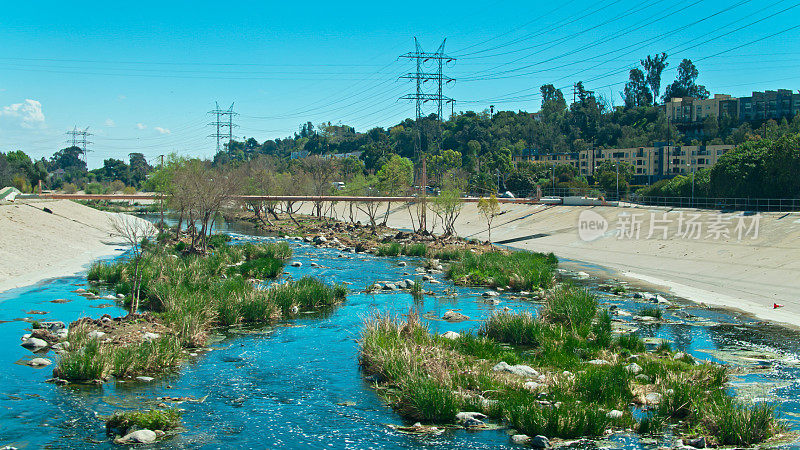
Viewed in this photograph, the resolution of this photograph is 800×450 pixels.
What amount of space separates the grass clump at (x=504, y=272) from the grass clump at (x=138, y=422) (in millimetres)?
25749

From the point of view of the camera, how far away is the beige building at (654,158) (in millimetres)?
131625

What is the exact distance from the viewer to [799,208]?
5981cm

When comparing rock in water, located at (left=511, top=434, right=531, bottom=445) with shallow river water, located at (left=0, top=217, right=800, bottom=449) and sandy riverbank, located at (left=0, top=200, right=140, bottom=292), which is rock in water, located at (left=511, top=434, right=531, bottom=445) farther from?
sandy riverbank, located at (left=0, top=200, right=140, bottom=292)

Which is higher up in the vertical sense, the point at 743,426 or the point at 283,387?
the point at 743,426

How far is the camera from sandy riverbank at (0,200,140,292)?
131 feet

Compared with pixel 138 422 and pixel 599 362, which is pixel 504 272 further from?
pixel 138 422

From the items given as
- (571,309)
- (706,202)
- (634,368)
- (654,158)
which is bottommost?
(634,368)

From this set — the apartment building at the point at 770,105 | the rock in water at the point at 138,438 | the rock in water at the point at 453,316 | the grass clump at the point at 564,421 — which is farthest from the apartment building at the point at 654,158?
the rock in water at the point at 138,438

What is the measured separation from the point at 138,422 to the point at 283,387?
4946mm

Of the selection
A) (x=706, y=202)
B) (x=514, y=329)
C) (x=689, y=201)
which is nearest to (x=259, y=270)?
(x=514, y=329)

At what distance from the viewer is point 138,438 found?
564 inches

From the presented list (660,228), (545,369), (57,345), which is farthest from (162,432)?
(660,228)

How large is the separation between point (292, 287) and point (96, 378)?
13.2 metres

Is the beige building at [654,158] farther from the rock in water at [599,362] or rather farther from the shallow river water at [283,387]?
the rock in water at [599,362]
